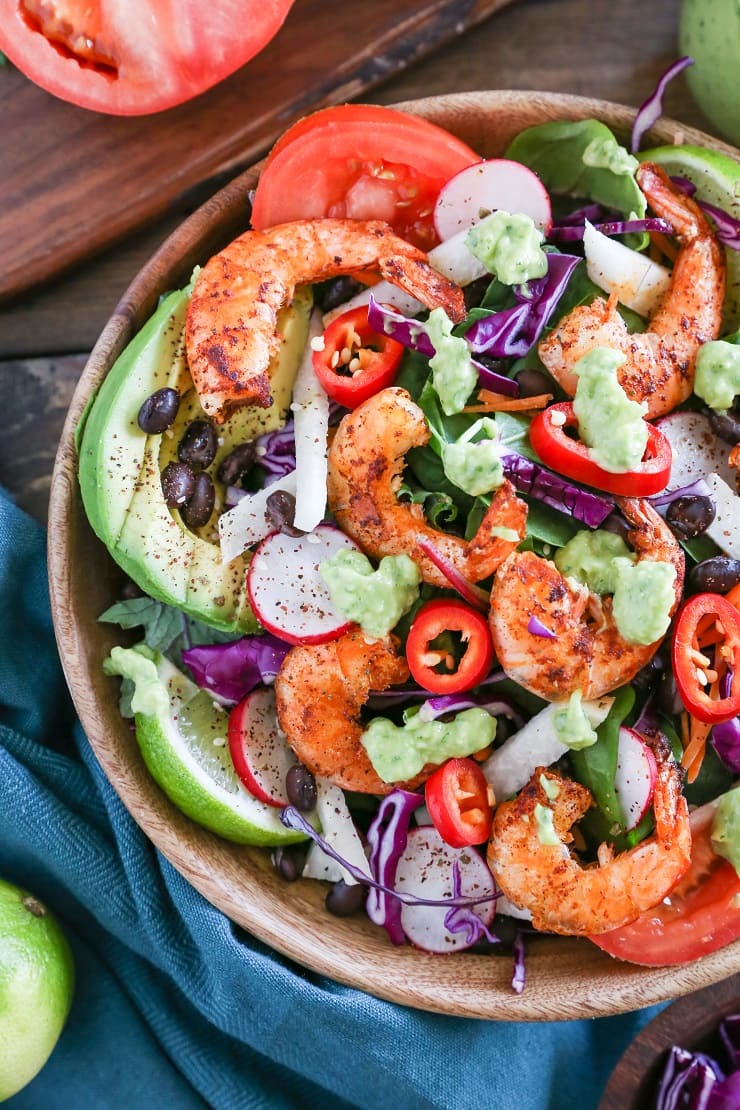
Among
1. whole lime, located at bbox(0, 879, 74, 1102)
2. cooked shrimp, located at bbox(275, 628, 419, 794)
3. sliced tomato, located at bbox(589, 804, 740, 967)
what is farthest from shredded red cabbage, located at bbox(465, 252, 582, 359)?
whole lime, located at bbox(0, 879, 74, 1102)

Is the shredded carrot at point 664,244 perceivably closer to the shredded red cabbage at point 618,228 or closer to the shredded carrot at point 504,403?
the shredded red cabbage at point 618,228

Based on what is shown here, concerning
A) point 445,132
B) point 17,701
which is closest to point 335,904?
point 17,701

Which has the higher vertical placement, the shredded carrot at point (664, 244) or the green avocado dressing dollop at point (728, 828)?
the shredded carrot at point (664, 244)

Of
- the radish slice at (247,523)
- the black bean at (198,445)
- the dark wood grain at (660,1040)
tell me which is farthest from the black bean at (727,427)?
the dark wood grain at (660,1040)

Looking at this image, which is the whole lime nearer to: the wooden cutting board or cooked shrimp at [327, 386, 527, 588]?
cooked shrimp at [327, 386, 527, 588]

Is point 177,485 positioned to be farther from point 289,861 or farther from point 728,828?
point 728,828

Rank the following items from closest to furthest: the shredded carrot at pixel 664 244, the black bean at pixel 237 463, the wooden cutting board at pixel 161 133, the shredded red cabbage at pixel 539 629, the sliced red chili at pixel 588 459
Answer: the shredded red cabbage at pixel 539 629
the sliced red chili at pixel 588 459
the black bean at pixel 237 463
the shredded carrot at pixel 664 244
the wooden cutting board at pixel 161 133

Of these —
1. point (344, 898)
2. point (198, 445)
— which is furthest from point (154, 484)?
point (344, 898)
